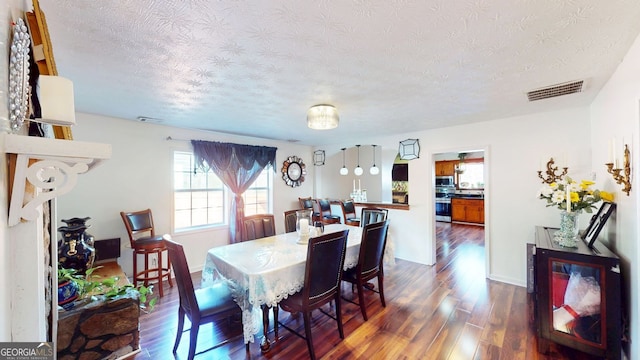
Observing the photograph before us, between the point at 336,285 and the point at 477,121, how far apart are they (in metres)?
3.01

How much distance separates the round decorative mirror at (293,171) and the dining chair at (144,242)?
98.4 inches

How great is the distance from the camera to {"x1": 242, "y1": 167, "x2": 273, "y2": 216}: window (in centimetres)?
483

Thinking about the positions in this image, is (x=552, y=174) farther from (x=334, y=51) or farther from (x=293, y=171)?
(x=293, y=171)

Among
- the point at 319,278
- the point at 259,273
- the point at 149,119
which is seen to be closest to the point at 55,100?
the point at 259,273

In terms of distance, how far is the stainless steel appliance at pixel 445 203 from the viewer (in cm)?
820

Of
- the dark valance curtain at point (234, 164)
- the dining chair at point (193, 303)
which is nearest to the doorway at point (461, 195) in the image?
the dark valance curtain at point (234, 164)

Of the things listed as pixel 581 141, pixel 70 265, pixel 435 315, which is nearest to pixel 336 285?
pixel 435 315

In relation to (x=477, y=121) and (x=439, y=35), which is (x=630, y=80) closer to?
(x=439, y=35)

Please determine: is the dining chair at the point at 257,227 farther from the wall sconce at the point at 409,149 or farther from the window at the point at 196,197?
the wall sconce at the point at 409,149

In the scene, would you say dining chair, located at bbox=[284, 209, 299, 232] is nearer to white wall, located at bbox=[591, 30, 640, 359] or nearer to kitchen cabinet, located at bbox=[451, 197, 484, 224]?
white wall, located at bbox=[591, 30, 640, 359]

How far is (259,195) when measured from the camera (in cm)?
502

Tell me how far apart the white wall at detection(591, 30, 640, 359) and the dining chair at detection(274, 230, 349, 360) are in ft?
6.29

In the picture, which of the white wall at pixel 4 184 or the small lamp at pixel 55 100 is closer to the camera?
the white wall at pixel 4 184

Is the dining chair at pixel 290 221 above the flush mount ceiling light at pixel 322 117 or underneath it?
underneath
